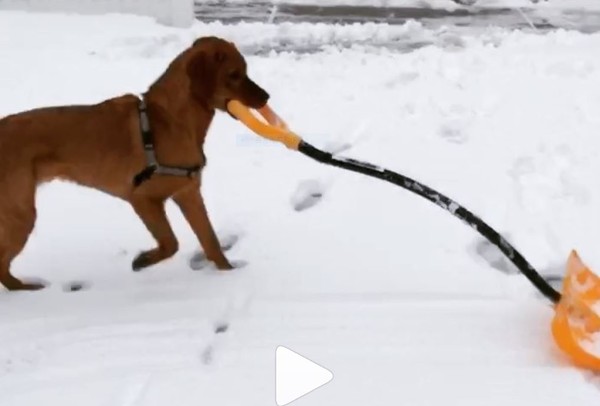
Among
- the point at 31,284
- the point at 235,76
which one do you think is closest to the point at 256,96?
the point at 235,76

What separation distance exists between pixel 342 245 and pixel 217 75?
1015 millimetres

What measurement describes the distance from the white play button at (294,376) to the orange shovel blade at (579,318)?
0.82m

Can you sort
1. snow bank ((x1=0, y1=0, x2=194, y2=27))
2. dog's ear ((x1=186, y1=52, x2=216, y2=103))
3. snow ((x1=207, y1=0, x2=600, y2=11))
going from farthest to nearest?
snow ((x1=207, y1=0, x2=600, y2=11)) → snow bank ((x1=0, y1=0, x2=194, y2=27)) → dog's ear ((x1=186, y1=52, x2=216, y2=103))

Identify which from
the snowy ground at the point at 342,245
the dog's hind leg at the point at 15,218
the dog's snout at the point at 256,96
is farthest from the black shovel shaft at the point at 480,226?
the dog's hind leg at the point at 15,218

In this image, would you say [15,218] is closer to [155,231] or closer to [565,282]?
[155,231]

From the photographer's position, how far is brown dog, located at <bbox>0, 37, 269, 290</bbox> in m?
3.31

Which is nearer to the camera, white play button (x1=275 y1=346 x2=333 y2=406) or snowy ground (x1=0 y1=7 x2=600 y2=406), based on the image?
white play button (x1=275 y1=346 x2=333 y2=406)

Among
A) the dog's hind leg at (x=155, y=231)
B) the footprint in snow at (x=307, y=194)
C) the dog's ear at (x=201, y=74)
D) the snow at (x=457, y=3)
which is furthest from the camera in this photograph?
the snow at (x=457, y=3)

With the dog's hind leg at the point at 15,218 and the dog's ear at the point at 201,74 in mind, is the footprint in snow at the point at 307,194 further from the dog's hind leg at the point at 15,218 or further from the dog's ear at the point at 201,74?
the dog's hind leg at the point at 15,218

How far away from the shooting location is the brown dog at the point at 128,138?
3.31 m

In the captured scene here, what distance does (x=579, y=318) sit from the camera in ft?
9.97

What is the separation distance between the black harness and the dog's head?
0.23 meters

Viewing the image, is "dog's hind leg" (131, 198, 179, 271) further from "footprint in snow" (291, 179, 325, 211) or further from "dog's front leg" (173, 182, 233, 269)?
"footprint in snow" (291, 179, 325, 211)

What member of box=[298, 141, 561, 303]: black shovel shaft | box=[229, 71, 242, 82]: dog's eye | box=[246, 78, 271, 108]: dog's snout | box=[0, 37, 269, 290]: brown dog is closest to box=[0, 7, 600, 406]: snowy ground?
box=[298, 141, 561, 303]: black shovel shaft
